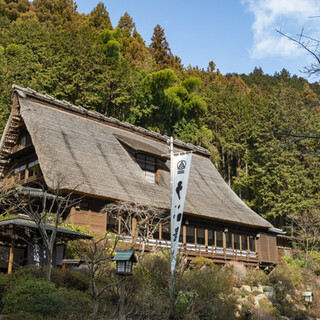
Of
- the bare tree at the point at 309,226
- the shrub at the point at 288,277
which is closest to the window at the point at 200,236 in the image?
the shrub at the point at 288,277

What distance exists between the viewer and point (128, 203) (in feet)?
67.3

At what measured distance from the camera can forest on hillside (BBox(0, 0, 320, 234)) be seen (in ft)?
123

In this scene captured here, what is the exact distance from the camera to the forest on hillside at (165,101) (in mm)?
37344

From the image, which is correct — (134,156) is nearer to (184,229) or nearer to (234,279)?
(184,229)

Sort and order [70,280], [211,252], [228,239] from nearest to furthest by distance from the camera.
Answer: [70,280]
[211,252]
[228,239]

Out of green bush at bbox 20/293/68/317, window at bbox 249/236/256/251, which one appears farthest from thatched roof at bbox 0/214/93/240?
window at bbox 249/236/256/251

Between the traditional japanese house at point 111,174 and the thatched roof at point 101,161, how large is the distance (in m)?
0.06

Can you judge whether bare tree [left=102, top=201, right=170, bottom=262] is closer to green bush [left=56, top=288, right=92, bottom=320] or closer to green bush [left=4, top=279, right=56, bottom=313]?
green bush [left=56, top=288, right=92, bottom=320]

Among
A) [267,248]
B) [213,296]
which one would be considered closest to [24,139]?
[213,296]

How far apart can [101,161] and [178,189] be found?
23.7 ft

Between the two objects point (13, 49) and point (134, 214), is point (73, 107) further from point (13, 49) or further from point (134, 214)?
point (13, 49)

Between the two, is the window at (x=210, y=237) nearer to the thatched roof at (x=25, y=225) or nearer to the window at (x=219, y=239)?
the window at (x=219, y=239)

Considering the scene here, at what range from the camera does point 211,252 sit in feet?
85.0

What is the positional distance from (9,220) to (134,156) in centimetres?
1163
